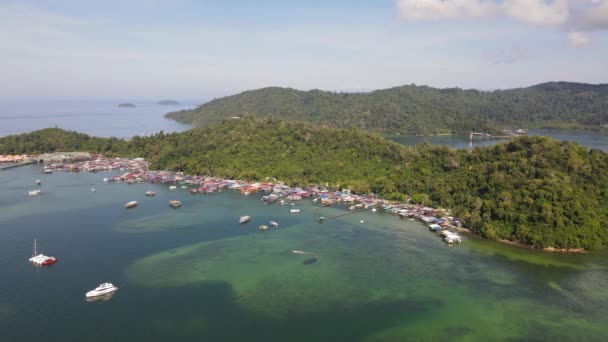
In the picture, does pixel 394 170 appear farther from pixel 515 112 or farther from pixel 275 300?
pixel 515 112

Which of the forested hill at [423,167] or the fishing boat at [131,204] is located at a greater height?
the forested hill at [423,167]

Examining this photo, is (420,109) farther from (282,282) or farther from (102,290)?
(102,290)

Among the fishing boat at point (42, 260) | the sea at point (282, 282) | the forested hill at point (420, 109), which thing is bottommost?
the sea at point (282, 282)

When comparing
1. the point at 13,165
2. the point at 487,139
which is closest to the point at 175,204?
the point at 13,165

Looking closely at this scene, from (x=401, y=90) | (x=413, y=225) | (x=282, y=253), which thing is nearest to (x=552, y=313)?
(x=413, y=225)

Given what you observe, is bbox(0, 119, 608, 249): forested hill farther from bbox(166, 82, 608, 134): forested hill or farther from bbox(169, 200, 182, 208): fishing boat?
bbox(166, 82, 608, 134): forested hill

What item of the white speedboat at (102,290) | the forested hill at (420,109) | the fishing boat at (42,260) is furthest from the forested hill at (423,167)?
the forested hill at (420,109)

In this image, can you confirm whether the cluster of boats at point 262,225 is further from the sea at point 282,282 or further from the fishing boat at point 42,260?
the fishing boat at point 42,260
